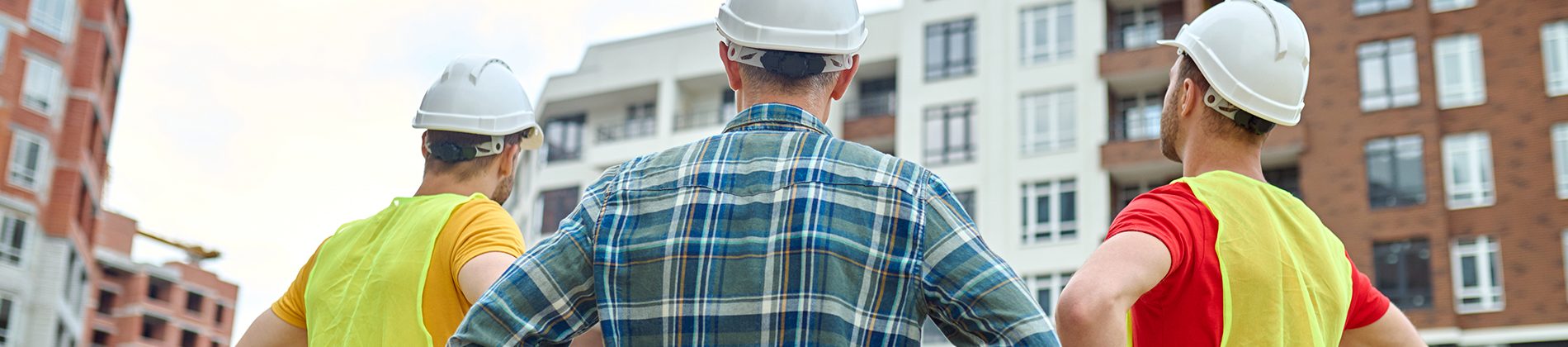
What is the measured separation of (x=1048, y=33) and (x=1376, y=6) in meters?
9.20

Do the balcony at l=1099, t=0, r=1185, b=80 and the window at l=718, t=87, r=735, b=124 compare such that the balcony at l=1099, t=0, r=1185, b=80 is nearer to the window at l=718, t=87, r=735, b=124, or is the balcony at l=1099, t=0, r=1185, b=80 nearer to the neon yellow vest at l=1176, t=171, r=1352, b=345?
the window at l=718, t=87, r=735, b=124

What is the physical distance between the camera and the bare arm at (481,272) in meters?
4.52

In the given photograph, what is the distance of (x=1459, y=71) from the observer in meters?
43.3

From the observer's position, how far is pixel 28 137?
59.5 metres

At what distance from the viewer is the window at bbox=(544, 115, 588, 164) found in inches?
2418

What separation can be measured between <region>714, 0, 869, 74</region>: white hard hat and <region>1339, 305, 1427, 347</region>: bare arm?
177 centimetres

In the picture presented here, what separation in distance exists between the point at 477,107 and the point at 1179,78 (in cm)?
224

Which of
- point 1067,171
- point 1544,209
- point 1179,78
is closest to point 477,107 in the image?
point 1179,78

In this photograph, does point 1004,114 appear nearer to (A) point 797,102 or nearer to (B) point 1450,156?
(B) point 1450,156

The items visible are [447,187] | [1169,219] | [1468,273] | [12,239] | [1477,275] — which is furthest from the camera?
[12,239]

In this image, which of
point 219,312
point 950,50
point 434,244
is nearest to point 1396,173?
point 950,50

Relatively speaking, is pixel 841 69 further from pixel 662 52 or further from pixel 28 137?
pixel 28 137

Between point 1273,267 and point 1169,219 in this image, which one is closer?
point 1169,219

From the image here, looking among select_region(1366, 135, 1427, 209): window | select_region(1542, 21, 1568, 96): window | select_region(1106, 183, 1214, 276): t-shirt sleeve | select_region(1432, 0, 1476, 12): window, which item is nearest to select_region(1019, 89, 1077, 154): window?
select_region(1366, 135, 1427, 209): window
